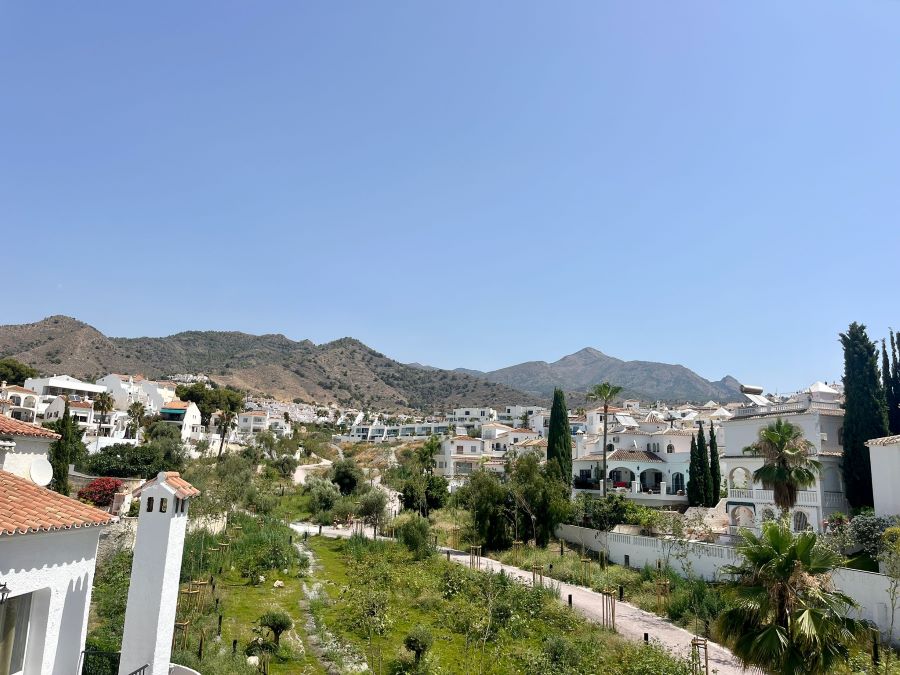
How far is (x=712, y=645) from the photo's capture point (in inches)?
747

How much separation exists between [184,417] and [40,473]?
70.8 metres

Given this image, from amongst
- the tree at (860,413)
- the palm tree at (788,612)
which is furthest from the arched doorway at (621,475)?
the palm tree at (788,612)

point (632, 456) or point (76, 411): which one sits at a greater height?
point (76, 411)

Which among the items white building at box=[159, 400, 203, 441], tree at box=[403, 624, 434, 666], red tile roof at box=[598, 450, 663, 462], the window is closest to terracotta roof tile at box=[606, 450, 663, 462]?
red tile roof at box=[598, 450, 663, 462]

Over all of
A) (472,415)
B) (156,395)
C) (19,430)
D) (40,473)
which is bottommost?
(40,473)

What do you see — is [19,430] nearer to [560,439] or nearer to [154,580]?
[154,580]

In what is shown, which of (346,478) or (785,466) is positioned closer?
(785,466)

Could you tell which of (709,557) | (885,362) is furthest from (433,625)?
(885,362)

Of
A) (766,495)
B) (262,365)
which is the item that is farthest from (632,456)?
(262,365)

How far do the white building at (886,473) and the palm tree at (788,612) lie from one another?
1622 cm

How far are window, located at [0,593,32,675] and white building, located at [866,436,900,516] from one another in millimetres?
26984

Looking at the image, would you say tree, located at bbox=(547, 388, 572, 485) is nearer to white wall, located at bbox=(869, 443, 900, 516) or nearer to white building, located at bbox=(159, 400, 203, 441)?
white wall, located at bbox=(869, 443, 900, 516)

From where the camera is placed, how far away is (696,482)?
40.6 m

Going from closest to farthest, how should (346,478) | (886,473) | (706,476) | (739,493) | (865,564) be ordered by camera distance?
(865,564) < (886,473) < (739,493) < (706,476) < (346,478)
